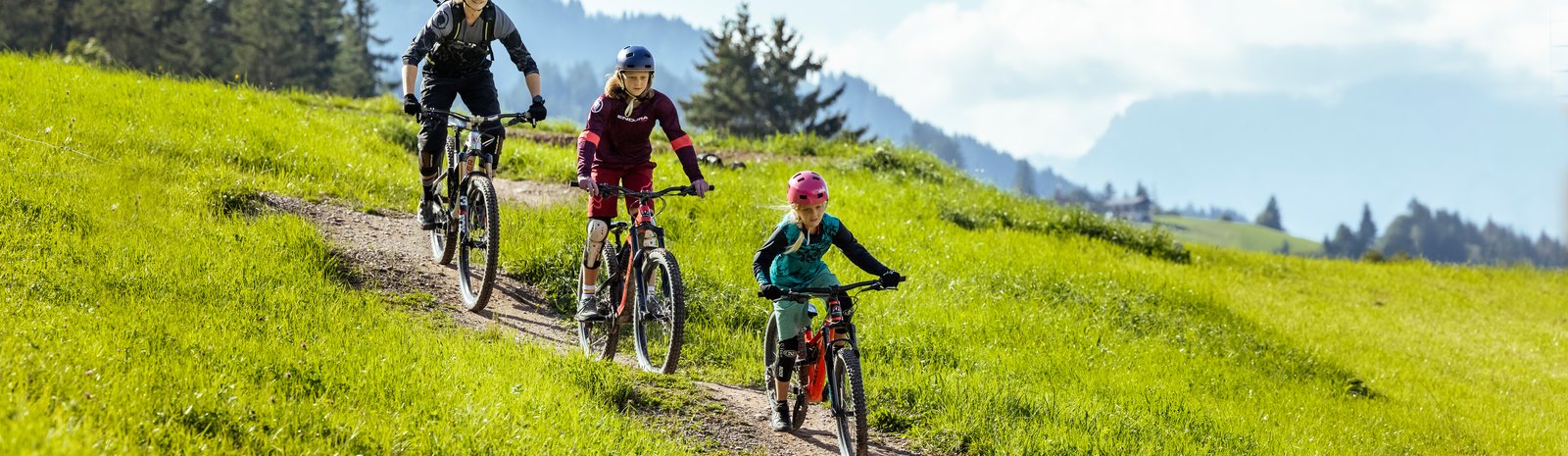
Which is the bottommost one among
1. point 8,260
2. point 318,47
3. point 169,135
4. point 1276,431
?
point 1276,431

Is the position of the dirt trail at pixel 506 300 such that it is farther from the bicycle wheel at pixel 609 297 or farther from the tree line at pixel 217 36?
the tree line at pixel 217 36

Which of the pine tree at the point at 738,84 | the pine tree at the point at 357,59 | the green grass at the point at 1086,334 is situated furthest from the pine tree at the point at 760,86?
the green grass at the point at 1086,334

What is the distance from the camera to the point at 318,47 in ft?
214

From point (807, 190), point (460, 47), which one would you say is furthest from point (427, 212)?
point (807, 190)

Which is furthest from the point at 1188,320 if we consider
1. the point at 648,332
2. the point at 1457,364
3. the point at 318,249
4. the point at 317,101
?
the point at 317,101

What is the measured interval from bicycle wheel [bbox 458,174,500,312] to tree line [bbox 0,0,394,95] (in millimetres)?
38135

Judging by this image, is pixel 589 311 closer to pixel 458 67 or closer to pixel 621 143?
pixel 621 143

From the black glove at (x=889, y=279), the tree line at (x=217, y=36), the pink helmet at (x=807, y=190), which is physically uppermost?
the tree line at (x=217, y=36)

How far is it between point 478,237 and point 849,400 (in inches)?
164

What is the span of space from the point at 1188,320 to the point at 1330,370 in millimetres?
1667

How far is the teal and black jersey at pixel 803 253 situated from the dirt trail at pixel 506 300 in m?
1.15

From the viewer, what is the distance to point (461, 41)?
9.26 meters

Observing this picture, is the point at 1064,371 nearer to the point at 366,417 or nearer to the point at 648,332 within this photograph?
the point at 648,332

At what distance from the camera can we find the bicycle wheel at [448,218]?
930 cm
